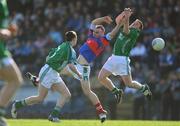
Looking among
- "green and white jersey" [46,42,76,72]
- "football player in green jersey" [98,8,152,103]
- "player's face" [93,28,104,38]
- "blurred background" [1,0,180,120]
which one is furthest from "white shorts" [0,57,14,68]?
"blurred background" [1,0,180,120]

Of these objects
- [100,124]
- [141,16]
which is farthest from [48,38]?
[100,124]

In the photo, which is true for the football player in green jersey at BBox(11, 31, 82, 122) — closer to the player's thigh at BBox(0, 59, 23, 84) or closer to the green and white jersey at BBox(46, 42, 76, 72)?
the green and white jersey at BBox(46, 42, 76, 72)

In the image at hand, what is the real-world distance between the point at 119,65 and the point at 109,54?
→ 8010mm

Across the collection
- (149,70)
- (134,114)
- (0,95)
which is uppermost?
(0,95)

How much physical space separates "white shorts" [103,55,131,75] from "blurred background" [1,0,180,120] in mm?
6760

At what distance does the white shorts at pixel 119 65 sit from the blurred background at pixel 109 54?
22.2 feet

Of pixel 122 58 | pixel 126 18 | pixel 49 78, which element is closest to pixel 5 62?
pixel 49 78

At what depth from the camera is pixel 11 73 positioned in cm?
1166

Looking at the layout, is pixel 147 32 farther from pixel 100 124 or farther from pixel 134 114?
pixel 100 124

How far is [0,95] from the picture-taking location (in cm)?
1202

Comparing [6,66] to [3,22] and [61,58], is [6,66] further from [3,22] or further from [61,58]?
[61,58]

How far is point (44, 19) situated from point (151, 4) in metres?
5.41

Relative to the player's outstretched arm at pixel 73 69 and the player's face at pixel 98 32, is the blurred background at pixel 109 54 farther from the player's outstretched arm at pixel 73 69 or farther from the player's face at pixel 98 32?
the player's outstretched arm at pixel 73 69

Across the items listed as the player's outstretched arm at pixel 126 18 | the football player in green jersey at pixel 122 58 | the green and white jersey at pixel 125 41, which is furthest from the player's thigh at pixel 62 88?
the green and white jersey at pixel 125 41
